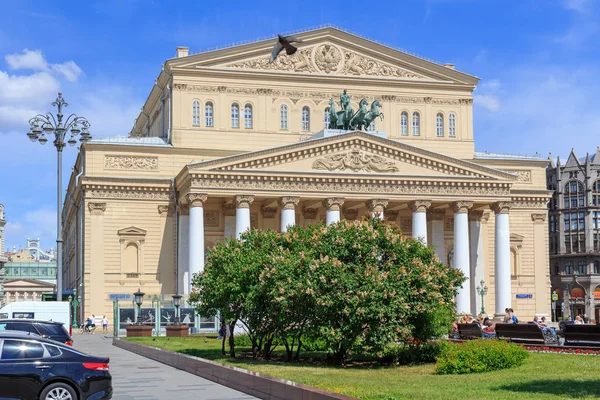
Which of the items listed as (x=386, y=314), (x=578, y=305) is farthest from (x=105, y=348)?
(x=578, y=305)

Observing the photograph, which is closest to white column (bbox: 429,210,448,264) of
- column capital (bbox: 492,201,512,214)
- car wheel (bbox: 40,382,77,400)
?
column capital (bbox: 492,201,512,214)

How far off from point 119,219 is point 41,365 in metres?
49.0

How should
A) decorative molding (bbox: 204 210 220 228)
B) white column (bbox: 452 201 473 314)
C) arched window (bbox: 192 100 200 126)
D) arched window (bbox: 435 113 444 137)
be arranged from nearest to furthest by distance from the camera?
white column (bbox: 452 201 473 314)
decorative molding (bbox: 204 210 220 228)
arched window (bbox: 192 100 200 126)
arched window (bbox: 435 113 444 137)

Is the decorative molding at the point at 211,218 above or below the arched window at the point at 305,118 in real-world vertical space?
below

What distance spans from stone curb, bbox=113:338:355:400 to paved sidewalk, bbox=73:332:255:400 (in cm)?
19

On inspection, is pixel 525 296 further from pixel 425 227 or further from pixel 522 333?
pixel 522 333

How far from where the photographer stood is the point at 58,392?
17531 mm

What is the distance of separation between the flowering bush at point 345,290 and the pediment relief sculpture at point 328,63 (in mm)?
41222

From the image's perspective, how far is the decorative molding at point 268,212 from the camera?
223 feet

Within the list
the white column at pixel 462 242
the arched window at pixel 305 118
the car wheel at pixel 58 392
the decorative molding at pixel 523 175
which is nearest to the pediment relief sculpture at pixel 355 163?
the white column at pixel 462 242

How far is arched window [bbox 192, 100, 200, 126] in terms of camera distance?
226ft

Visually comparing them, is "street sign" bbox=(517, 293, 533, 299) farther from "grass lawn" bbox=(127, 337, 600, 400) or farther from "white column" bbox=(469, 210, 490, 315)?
"grass lawn" bbox=(127, 337, 600, 400)

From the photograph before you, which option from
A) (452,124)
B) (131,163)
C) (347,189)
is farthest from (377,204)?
(131,163)

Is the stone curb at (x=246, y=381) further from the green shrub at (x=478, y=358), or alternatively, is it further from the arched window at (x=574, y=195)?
the arched window at (x=574, y=195)
